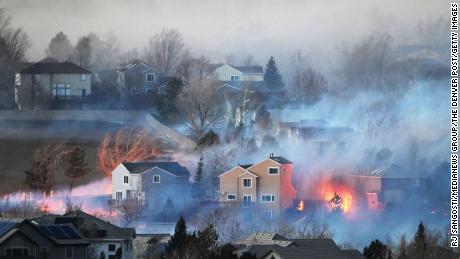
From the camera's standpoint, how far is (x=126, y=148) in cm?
8506

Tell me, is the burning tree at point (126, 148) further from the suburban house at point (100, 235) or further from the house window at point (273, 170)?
the suburban house at point (100, 235)

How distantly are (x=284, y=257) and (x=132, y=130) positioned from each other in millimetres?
35731

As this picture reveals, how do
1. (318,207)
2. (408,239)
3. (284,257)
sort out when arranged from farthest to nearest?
(318,207) < (408,239) < (284,257)

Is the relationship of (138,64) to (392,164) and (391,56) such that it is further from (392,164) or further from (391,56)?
(392,164)

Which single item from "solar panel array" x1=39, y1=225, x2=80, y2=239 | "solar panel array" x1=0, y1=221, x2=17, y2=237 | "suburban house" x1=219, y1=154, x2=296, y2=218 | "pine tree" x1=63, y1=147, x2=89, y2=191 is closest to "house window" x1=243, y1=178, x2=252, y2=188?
"suburban house" x1=219, y1=154, x2=296, y2=218

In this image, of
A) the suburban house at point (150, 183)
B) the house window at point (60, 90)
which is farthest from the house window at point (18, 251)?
the house window at point (60, 90)

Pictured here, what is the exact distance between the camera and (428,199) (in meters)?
77.6

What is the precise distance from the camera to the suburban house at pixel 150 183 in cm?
7744

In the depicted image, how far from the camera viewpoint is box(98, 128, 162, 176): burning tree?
82.9m

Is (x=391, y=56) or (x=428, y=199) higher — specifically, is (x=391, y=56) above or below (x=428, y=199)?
above

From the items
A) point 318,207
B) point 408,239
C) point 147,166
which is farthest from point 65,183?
point 408,239

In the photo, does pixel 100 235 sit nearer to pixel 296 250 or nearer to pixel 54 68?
pixel 296 250

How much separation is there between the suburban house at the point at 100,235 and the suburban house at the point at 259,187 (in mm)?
17118

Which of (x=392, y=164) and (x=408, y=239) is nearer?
(x=408, y=239)
